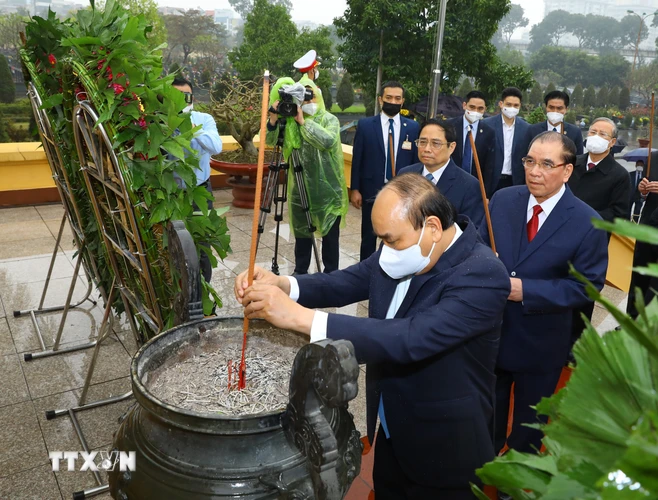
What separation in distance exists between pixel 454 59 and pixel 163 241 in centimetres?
1001

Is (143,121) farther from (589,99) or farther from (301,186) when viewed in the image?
(589,99)

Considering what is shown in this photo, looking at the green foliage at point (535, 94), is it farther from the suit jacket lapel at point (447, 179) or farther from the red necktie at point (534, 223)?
the red necktie at point (534, 223)

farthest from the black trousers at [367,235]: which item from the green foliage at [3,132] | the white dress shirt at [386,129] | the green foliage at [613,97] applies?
the green foliage at [3,132]

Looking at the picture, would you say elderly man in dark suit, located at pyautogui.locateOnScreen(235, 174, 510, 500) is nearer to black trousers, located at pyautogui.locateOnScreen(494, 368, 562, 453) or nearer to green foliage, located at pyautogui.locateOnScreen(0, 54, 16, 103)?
black trousers, located at pyautogui.locateOnScreen(494, 368, 562, 453)

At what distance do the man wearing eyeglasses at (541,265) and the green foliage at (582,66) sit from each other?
687 cm

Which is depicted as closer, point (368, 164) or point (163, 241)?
point (163, 241)

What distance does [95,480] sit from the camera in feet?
9.50

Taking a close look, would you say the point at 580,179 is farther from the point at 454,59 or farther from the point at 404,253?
the point at 454,59

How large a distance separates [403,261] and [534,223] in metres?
1.21

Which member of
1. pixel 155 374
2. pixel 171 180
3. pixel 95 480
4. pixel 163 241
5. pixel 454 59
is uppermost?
pixel 454 59

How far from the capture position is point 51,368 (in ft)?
12.8

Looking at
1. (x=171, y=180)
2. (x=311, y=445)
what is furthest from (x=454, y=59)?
(x=311, y=445)

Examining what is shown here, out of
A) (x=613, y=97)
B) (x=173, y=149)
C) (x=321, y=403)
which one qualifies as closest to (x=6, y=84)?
(x=613, y=97)

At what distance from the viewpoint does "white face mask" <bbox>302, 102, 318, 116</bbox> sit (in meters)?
5.02
